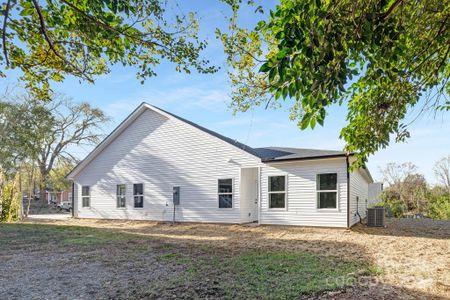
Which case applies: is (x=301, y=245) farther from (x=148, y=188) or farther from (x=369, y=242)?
(x=148, y=188)

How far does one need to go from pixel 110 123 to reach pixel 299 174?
2489cm

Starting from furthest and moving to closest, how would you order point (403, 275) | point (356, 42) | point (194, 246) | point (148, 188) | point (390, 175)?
1. point (390, 175)
2. point (148, 188)
3. point (194, 246)
4. point (403, 275)
5. point (356, 42)

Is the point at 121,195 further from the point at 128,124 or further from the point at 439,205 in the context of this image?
the point at 439,205

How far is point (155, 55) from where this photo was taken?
19.2ft

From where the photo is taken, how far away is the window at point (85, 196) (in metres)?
18.0

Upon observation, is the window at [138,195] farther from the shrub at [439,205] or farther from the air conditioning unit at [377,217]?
the shrub at [439,205]

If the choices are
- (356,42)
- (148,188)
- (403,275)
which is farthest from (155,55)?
(148,188)

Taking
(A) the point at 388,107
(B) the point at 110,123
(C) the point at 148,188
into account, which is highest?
(B) the point at 110,123

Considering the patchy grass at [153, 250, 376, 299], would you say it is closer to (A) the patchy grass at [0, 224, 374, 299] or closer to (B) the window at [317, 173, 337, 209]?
(A) the patchy grass at [0, 224, 374, 299]

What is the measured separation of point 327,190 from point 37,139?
814 inches

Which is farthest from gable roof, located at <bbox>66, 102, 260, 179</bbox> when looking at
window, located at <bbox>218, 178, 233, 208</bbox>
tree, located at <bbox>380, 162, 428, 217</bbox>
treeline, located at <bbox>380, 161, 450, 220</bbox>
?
tree, located at <bbox>380, 162, 428, 217</bbox>

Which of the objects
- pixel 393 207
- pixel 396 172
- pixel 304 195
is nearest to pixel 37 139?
pixel 304 195

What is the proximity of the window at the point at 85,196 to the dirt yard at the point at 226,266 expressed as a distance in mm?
7616

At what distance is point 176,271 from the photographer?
550cm
